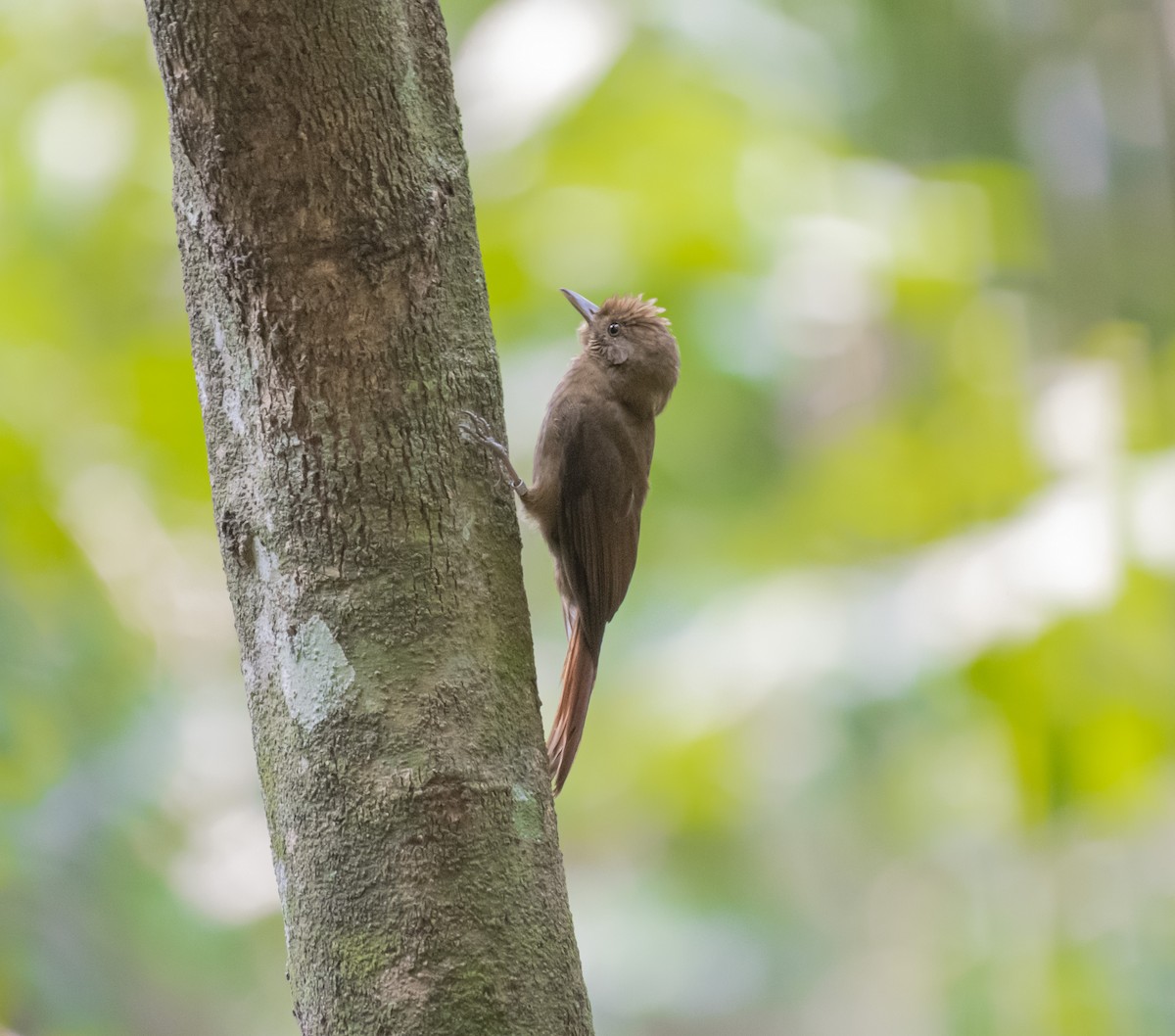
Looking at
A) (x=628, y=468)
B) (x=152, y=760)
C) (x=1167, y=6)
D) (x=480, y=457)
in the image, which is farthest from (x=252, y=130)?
(x=1167, y=6)

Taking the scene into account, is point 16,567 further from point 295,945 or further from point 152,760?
point 295,945

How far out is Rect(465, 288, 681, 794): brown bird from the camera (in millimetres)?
3035

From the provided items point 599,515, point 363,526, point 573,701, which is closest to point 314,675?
point 363,526

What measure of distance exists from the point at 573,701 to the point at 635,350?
101 centimetres

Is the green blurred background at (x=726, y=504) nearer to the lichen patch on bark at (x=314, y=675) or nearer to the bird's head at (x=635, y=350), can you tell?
the bird's head at (x=635, y=350)

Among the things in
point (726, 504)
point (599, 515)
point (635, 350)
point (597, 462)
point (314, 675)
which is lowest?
point (314, 675)

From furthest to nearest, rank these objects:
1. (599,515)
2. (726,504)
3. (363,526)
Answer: (726,504), (599,515), (363,526)

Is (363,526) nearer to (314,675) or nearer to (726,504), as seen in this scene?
(314,675)

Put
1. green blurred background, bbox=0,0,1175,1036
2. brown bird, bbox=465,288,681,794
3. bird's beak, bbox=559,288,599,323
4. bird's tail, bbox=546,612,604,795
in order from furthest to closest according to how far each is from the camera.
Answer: green blurred background, bbox=0,0,1175,1036 → bird's beak, bbox=559,288,599,323 → brown bird, bbox=465,288,681,794 → bird's tail, bbox=546,612,604,795

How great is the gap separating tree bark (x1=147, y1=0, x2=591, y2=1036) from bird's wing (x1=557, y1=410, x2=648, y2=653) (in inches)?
48.8

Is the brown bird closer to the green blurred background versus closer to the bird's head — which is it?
the bird's head

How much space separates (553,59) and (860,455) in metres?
1.63

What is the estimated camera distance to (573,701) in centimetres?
276

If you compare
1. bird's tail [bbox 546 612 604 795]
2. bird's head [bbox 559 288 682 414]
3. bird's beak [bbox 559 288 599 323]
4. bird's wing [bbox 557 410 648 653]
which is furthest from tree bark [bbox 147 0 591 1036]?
bird's beak [bbox 559 288 599 323]
